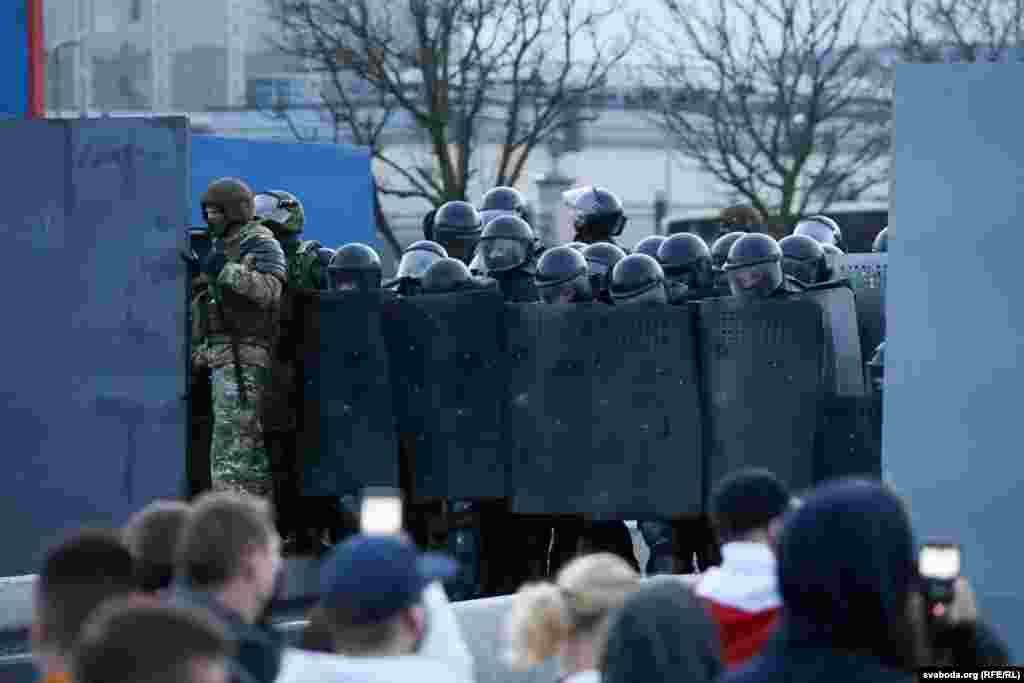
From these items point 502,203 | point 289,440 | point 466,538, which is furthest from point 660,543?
point 502,203

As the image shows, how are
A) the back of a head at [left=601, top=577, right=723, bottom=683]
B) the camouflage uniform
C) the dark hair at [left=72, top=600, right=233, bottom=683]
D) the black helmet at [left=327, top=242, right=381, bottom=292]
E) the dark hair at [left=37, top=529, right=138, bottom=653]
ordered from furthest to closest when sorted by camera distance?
the black helmet at [left=327, top=242, right=381, bottom=292]
the camouflage uniform
the back of a head at [left=601, top=577, right=723, bottom=683]
the dark hair at [left=37, top=529, right=138, bottom=653]
the dark hair at [left=72, top=600, right=233, bottom=683]

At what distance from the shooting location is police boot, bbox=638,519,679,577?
10477mm

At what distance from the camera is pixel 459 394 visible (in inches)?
427

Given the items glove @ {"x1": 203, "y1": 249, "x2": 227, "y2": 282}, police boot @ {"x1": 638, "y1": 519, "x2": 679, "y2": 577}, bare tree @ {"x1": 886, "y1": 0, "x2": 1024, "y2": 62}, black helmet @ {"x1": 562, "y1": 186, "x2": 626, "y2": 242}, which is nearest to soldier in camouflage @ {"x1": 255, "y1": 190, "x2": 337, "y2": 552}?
glove @ {"x1": 203, "y1": 249, "x2": 227, "y2": 282}

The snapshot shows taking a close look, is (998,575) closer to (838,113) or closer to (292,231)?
(292,231)

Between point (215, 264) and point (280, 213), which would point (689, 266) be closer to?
point (280, 213)

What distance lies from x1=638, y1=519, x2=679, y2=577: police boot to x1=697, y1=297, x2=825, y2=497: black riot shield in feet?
1.31

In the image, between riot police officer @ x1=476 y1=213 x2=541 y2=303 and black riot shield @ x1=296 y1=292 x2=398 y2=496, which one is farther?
riot police officer @ x1=476 y1=213 x2=541 y2=303

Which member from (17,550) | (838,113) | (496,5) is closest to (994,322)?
(17,550)

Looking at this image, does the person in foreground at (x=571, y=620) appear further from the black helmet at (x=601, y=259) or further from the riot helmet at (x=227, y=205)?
the black helmet at (x=601, y=259)

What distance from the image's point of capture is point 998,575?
793 centimetres

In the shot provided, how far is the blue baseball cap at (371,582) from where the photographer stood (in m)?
4.78

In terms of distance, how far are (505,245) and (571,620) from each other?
7.03m

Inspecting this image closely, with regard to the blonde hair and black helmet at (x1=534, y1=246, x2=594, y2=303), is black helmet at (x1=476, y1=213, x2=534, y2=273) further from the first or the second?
the blonde hair
